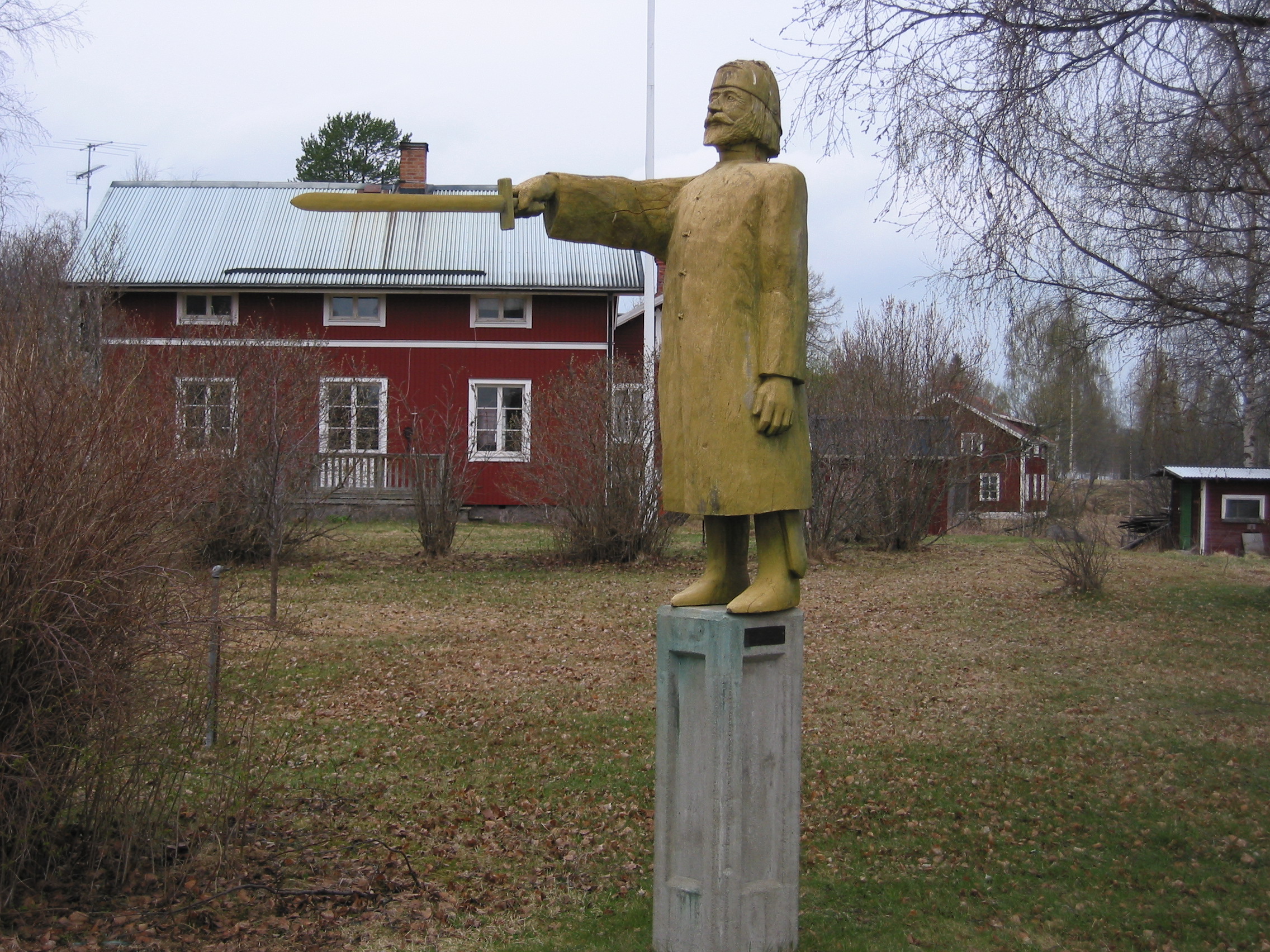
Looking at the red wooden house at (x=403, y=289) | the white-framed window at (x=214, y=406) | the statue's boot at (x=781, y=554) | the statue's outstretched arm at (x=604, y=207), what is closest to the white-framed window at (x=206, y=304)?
the red wooden house at (x=403, y=289)

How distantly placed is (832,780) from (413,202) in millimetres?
4238

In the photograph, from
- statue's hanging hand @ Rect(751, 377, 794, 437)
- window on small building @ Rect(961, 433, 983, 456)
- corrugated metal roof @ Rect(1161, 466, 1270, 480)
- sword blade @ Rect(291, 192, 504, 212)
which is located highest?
sword blade @ Rect(291, 192, 504, 212)

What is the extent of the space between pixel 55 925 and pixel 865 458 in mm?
14260

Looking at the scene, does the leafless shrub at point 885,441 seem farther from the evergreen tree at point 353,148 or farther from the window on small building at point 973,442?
the evergreen tree at point 353,148

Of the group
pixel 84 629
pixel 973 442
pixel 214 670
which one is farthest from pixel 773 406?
pixel 973 442

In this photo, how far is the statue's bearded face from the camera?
438 centimetres

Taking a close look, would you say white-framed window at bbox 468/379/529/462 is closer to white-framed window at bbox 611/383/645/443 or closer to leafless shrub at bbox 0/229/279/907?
white-framed window at bbox 611/383/645/443

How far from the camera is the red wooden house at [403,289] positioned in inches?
926

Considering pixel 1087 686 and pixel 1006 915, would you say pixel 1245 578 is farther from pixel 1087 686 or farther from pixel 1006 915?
pixel 1006 915

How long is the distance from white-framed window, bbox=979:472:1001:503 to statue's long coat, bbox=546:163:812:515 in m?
22.0

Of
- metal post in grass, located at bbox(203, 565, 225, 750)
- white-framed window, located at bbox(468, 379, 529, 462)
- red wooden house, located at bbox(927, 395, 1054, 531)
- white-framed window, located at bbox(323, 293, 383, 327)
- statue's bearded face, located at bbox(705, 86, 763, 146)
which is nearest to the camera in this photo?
statue's bearded face, located at bbox(705, 86, 763, 146)

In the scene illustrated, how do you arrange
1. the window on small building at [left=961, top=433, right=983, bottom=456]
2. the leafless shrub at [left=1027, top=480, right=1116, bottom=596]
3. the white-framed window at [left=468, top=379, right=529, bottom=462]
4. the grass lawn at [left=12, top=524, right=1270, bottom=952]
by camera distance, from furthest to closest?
1. the white-framed window at [left=468, top=379, right=529, bottom=462]
2. the window on small building at [left=961, top=433, right=983, bottom=456]
3. the leafless shrub at [left=1027, top=480, right=1116, bottom=596]
4. the grass lawn at [left=12, top=524, right=1270, bottom=952]

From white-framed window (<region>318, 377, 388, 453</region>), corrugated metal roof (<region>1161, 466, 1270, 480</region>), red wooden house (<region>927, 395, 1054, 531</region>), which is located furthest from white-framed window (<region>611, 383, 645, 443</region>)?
corrugated metal roof (<region>1161, 466, 1270, 480</region>)

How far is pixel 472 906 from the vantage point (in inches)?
191
